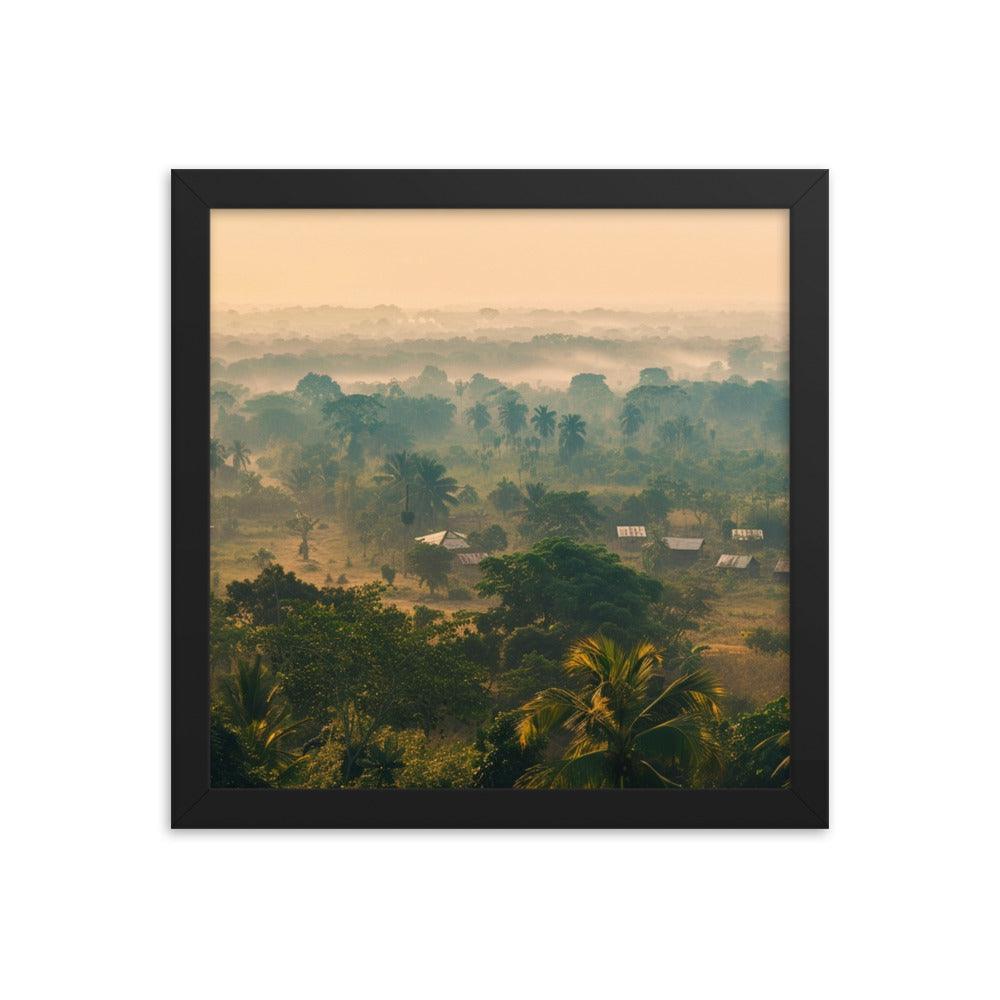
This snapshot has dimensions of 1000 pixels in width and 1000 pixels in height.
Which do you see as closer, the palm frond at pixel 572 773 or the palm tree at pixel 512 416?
the palm frond at pixel 572 773

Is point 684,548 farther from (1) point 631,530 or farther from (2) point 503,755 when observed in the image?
(2) point 503,755

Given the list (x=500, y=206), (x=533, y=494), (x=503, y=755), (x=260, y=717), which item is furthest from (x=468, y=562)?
(x=500, y=206)

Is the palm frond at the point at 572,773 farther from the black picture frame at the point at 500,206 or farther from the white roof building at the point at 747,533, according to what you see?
the white roof building at the point at 747,533

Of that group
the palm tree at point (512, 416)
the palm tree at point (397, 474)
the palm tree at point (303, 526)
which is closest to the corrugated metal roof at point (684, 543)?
the palm tree at point (512, 416)

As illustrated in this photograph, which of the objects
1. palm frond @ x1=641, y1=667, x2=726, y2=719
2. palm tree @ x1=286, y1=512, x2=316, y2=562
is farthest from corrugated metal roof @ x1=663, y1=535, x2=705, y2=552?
palm tree @ x1=286, y1=512, x2=316, y2=562

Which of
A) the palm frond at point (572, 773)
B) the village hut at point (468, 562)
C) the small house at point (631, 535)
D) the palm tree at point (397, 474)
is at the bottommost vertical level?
the palm frond at point (572, 773)

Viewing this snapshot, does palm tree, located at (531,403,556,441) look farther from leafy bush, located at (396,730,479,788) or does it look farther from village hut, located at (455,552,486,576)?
leafy bush, located at (396,730,479,788)
